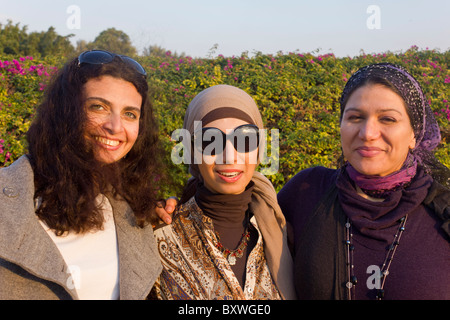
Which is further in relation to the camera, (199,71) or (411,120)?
(199,71)

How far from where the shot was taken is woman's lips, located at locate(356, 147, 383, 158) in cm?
222

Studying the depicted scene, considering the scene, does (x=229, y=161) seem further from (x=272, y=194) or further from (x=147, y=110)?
(x=147, y=110)

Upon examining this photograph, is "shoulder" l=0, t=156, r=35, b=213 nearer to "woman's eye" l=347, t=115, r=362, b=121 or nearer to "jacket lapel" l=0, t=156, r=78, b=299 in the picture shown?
"jacket lapel" l=0, t=156, r=78, b=299

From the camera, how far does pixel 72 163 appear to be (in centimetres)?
204

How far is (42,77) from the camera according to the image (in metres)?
5.00

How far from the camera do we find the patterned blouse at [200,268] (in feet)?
7.04

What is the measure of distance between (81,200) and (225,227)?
0.81 metres

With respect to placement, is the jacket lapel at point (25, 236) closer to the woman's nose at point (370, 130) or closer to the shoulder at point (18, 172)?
the shoulder at point (18, 172)

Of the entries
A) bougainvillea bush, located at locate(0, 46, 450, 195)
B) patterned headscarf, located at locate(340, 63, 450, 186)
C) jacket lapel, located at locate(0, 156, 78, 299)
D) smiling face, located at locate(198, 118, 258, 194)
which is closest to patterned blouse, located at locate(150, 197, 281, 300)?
smiling face, located at locate(198, 118, 258, 194)

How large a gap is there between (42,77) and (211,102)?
Result: 11.3 ft

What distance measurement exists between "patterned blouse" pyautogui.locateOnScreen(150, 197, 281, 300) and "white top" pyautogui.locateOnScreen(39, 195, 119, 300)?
12.4 inches

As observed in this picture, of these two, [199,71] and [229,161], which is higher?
[199,71]
